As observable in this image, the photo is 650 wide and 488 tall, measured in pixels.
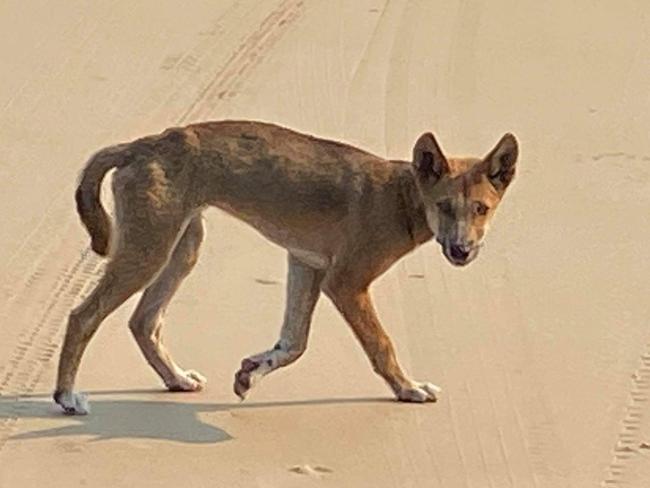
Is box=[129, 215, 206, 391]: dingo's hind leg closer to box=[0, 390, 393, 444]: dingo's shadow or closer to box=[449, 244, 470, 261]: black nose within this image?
box=[0, 390, 393, 444]: dingo's shadow

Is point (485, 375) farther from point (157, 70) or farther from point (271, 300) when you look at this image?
point (157, 70)

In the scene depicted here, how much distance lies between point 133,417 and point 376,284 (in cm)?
145

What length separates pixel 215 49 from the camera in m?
11.0

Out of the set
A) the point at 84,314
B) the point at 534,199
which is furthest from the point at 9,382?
the point at 534,199

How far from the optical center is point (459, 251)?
282 inches

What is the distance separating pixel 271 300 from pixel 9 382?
114 cm

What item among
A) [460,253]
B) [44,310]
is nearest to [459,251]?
[460,253]

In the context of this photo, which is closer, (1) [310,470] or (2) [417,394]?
(1) [310,470]

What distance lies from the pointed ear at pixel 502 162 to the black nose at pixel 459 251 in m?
0.28

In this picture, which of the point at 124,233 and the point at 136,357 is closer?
the point at 124,233

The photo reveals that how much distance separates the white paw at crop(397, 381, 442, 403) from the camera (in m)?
7.45

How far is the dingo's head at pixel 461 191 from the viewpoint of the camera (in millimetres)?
7203

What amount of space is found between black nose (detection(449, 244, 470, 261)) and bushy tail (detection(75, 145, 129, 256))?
3.47ft

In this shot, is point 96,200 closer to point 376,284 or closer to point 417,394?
point 417,394
